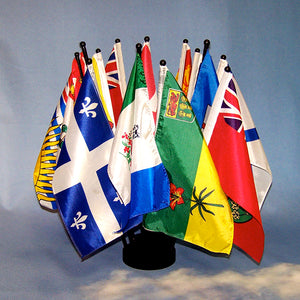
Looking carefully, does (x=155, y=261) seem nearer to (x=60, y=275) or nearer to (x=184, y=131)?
(x=60, y=275)

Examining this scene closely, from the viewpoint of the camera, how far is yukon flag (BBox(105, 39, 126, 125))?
1910 mm

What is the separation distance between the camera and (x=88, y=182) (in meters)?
1.72

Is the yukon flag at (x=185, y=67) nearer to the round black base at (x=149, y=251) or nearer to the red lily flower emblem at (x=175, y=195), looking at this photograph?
the red lily flower emblem at (x=175, y=195)

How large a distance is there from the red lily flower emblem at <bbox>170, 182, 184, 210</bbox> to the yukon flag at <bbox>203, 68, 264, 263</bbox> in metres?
0.15

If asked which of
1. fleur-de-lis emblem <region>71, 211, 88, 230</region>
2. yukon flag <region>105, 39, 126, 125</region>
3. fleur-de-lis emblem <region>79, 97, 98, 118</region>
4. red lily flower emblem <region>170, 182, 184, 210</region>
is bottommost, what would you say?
red lily flower emblem <region>170, 182, 184, 210</region>

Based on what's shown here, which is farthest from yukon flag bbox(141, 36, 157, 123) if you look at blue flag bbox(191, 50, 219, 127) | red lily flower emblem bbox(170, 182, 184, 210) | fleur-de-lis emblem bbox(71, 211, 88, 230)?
fleur-de-lis emblem bbox(71, 211, 88, 230)

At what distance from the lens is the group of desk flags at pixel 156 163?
1667mm

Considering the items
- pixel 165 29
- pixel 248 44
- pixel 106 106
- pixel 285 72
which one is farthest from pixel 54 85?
pixel 285 72

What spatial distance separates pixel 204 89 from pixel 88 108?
42 centimetres

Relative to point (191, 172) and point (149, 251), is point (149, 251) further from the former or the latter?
point (191, 172)

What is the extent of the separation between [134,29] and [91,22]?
0.69 feet

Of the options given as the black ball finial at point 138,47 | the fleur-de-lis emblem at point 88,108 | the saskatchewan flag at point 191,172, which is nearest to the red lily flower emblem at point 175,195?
the saskatchewan flag at point 191,172

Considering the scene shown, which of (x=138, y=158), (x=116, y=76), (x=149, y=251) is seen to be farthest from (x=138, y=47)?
(x=149, y=251)

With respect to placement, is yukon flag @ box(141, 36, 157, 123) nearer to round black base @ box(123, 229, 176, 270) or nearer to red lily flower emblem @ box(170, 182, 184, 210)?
red lily flower emblem @ box(170, 182, 184, 210)
